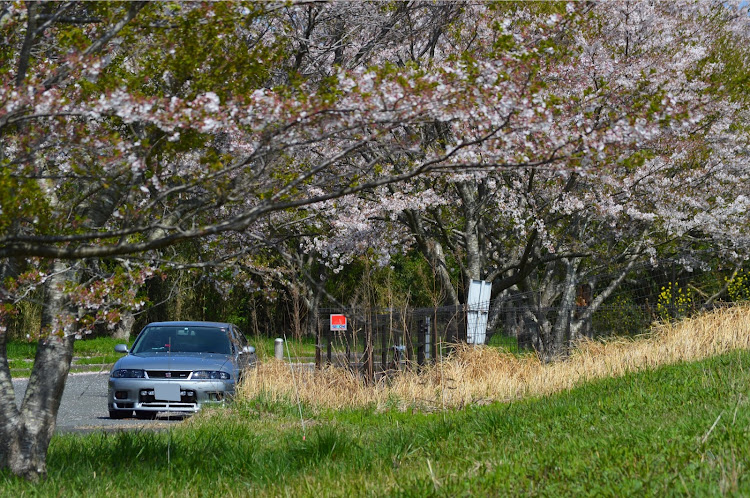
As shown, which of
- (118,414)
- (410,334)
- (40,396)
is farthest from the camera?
(410,334)

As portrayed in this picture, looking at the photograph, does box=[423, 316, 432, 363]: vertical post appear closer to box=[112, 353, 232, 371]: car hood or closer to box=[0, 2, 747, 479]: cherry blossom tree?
box=[112, 353, 232, 371]: car hood

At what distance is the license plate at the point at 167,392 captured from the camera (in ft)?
37.4

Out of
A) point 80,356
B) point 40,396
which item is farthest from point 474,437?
point 80,356

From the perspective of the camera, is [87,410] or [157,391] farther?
[87,410]

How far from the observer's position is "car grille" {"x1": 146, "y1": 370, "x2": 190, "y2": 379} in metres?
11.6

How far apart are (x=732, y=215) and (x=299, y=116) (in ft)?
46.8

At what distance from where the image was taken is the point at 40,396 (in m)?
6.24

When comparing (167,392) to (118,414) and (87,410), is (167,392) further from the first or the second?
(87,410)

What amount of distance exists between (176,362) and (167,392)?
47 cm

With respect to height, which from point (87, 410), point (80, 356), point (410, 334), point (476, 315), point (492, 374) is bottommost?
point (87, 410)

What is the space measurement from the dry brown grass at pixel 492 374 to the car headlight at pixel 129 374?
1.41 meters

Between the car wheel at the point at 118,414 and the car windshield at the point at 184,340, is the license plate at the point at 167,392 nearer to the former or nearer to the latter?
the car wheel at the point at 118,414

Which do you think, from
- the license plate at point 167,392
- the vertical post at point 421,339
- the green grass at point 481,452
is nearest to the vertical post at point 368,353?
the vertical post at point 421,339

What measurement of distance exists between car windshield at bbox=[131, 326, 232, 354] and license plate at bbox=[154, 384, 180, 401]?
1088mm
